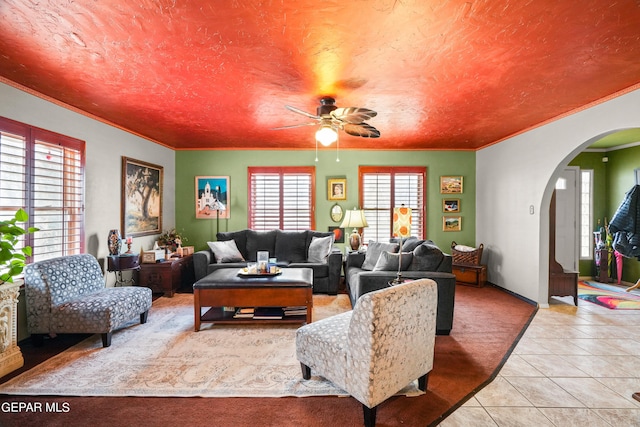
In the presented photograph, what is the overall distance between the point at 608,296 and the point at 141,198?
8005mm

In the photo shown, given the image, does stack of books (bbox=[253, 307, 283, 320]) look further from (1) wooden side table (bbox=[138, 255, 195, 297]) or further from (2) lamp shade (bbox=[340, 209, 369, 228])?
(2) lamp shade (bbox=[340, 209, 369, 228])

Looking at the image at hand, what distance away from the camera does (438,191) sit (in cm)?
651

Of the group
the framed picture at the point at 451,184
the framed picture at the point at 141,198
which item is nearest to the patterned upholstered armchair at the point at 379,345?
the framed picture at the point at 141,198

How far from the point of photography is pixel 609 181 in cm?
629

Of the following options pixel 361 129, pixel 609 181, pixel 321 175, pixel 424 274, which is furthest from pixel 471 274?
pixel 361 129

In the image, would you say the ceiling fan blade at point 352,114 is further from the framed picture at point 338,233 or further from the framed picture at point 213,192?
the framed picture at point 213,192

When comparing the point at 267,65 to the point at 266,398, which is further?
the point at 267,65

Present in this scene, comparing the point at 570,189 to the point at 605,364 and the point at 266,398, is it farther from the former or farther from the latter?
→ the point at 266,398

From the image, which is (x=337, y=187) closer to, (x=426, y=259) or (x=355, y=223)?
(x=355, y=223)

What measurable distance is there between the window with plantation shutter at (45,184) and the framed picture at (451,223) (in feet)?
20.4

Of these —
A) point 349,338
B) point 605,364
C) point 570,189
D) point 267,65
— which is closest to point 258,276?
→ point 349,338

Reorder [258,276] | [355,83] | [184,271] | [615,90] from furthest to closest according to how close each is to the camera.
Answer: [184,271] < [258,276] < [615,90] < [355,83]

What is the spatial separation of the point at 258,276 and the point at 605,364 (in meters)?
3.61

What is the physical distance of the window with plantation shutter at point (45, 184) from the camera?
10.1 feet
